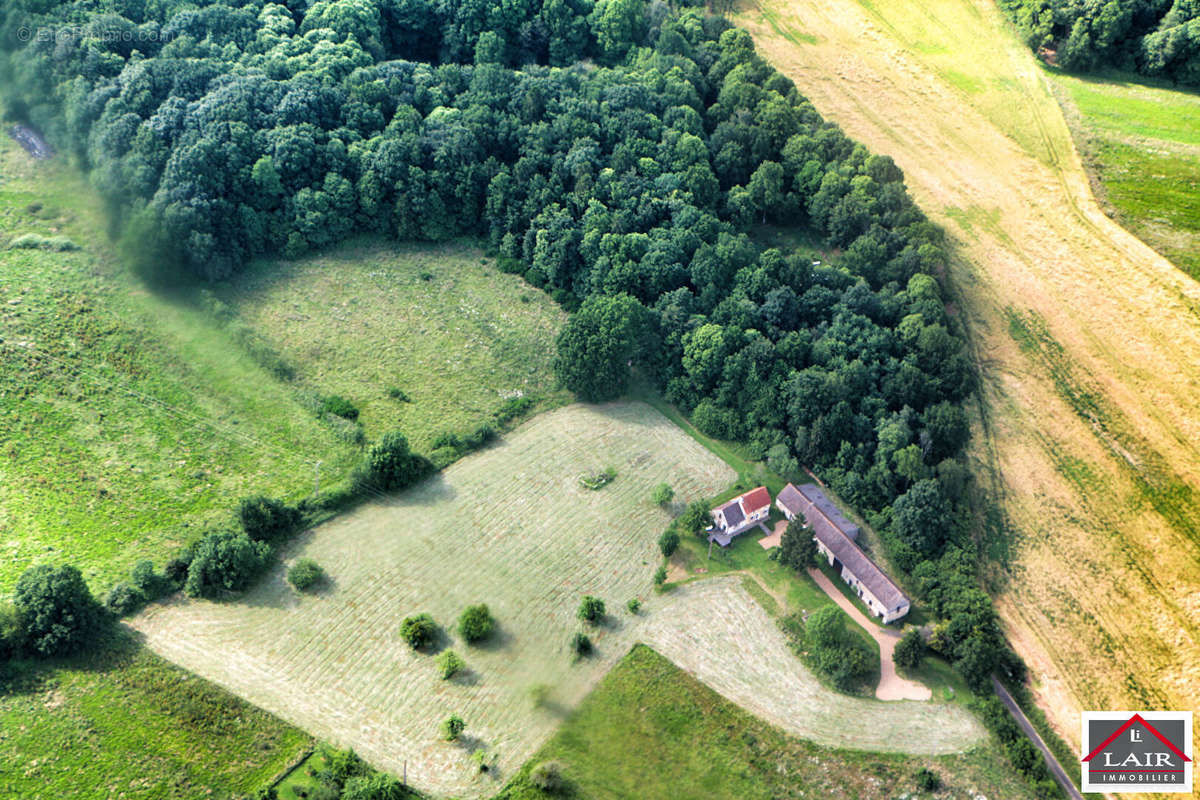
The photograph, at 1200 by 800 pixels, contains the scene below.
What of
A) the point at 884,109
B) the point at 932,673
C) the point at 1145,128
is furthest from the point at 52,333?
the point at 1145,128

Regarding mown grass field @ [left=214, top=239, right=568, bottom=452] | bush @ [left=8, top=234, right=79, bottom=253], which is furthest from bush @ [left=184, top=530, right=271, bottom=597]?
bush @ [left=8, top=234, right=79, bottom=253]

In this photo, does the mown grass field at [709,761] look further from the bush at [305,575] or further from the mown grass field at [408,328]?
the mown grass field at [408,328]

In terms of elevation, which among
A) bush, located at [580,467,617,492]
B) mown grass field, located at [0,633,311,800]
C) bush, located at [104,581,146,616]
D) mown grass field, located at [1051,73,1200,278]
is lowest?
mown grass field, located at [0,633,311,800]

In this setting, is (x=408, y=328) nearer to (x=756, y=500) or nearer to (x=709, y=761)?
(x=756, y=500)

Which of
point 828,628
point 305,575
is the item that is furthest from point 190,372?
point 828,628

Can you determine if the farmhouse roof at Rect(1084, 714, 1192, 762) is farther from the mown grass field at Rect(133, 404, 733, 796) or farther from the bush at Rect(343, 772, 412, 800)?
the bush at Rect(343, 772, 412, 800)

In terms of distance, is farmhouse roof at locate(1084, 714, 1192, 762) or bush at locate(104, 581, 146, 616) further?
bush at locate(104, 581, 146, 616)
